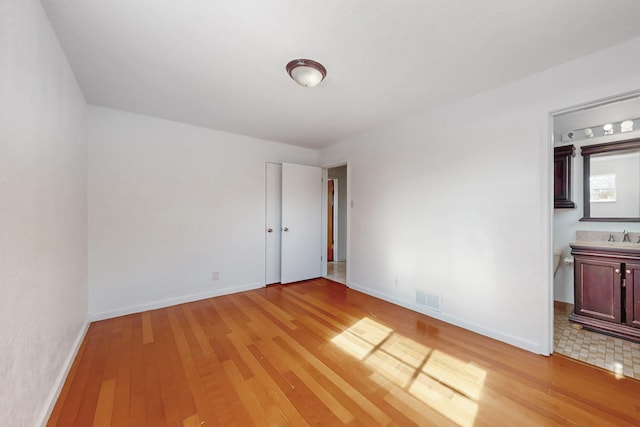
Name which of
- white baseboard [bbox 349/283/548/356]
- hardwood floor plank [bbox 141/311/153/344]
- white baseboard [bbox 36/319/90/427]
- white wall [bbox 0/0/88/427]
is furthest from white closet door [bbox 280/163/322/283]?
white wall [bbox 0/0/88/427]

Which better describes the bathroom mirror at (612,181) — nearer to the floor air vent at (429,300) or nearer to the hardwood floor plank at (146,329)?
the floor air vent at (429,300)

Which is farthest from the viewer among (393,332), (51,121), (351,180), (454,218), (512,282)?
(351,180)

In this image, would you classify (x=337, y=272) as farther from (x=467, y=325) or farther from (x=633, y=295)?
(x=633, y=295)

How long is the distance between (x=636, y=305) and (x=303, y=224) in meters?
4.00

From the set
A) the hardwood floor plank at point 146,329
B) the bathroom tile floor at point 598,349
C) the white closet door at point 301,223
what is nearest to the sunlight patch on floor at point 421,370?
the bathroom tile floor at point 598,349

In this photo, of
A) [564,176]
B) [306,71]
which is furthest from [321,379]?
[564,176]

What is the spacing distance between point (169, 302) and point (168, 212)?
1.18 meters

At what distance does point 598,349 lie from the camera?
2203mm

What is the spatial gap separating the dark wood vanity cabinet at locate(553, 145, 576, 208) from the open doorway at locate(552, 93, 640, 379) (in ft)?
0.03

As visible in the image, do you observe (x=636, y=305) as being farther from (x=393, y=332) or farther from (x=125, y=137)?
(x=125, y=137)

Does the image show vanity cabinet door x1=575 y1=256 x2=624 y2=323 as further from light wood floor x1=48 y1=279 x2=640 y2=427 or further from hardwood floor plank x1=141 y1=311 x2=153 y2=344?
hardwood floor plank x1=141 y1=311 x2=153 y2=344

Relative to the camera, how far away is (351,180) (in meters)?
4.03

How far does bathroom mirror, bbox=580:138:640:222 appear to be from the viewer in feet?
8.90

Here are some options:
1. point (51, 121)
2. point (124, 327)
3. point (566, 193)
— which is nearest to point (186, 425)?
point (124, 327)
